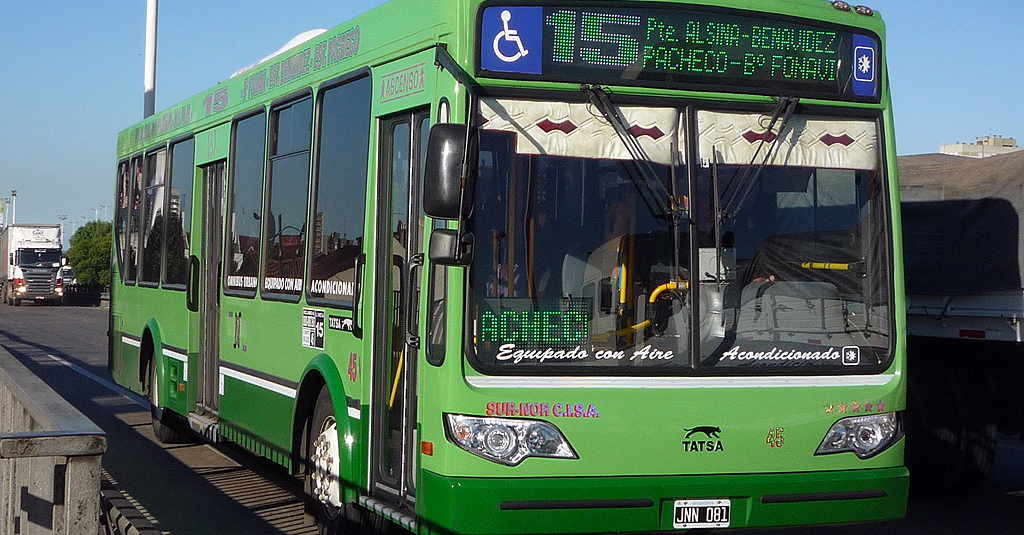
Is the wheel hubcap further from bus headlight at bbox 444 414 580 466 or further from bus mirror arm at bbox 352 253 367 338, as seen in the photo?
bus headlight at bbox 444 414 580 466

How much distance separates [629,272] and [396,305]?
1.40 meters

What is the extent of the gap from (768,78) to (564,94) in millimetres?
1062

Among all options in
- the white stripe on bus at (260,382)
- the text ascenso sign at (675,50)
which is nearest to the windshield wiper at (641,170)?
the text ascenso sign at (675,50)

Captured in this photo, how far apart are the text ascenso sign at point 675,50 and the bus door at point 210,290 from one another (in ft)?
15.8

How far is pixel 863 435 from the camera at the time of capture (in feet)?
19.5

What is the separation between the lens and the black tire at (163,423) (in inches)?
472

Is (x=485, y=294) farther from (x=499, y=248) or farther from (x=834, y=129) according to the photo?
(x=834, y=129)

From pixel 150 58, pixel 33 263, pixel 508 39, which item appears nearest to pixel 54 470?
pixel 508 39

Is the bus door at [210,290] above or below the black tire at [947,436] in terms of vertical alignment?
above

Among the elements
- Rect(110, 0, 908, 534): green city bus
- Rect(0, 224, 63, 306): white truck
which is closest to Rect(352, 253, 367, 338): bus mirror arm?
Rect(110, 0, 908, 534): green city bus

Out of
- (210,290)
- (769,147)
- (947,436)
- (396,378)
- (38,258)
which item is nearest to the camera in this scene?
(769,147)

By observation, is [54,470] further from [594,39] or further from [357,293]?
[594,39]

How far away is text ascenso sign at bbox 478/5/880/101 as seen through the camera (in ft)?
18.6

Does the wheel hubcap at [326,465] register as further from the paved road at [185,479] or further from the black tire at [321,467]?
the paved road at [185,479]
